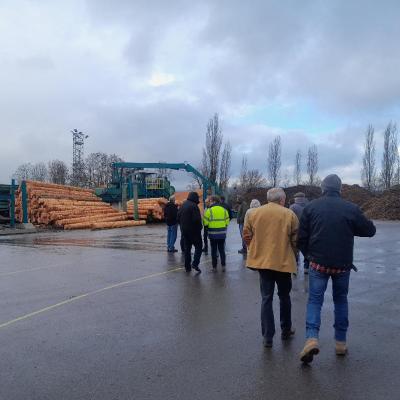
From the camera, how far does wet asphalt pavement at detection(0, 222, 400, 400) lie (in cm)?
417

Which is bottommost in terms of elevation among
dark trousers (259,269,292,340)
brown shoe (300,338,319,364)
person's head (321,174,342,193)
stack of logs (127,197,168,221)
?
brown shoe (300,338,319,364)

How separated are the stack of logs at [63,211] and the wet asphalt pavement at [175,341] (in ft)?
54.1

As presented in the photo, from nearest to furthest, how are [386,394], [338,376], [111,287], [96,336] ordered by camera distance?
[386,394] < [338,376] < [96,336] < [111,287]

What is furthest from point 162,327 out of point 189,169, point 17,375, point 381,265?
point 189,169

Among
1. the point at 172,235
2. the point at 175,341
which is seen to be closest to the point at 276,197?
the point at 175,341

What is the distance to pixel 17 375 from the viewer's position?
452 centimetres

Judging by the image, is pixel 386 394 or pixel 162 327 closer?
pixel 386 394

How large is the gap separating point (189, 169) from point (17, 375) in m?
30.0

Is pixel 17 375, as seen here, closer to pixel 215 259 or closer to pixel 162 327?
pixel 162 327

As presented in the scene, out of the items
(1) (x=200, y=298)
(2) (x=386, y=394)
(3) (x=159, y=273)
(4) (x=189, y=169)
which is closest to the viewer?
(2) (x=386, y=394)

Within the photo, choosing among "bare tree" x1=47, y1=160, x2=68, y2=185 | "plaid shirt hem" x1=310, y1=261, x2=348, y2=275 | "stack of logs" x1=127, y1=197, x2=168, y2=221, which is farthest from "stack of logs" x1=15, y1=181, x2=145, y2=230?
"bare tree" x1=47, y1=160, x2=68, y2=185

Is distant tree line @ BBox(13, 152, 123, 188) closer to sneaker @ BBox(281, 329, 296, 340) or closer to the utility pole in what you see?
the utility pole

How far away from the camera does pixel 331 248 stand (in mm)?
4887

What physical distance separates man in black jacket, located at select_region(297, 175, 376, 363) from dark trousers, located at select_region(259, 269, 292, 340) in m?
0.47
